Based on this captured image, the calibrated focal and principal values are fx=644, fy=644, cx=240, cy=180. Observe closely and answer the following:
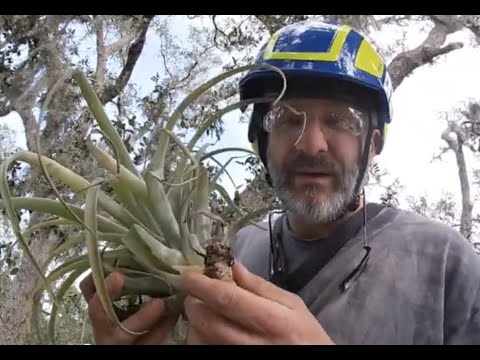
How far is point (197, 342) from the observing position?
1.14m

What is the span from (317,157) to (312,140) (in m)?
0.06

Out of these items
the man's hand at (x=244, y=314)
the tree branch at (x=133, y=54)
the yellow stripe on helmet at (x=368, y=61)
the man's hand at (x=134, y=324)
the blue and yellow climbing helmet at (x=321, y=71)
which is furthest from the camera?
the tree branch at (x=133, y=54)

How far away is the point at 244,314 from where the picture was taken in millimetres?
1076

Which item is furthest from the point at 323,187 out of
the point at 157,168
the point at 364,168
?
the point at 157,168

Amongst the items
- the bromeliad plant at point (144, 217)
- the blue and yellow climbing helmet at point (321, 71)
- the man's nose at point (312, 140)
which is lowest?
the bromeliad plant at point (144, 217)

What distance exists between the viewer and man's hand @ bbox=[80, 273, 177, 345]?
1.25m

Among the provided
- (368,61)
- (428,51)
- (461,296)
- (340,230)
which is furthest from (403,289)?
(428,51)

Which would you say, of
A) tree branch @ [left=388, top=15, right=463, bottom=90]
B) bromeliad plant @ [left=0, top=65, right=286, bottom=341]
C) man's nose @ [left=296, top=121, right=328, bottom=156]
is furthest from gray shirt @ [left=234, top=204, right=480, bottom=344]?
tree branch @ [left=388, top=15, right=463, bottom=90]

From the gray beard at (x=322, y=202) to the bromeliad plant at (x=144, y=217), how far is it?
579 millimetres

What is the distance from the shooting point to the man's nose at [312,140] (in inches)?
74.6

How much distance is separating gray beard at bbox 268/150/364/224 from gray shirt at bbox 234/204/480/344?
107 mm

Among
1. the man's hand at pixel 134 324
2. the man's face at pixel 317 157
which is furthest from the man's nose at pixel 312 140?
the man's hand at pixel 134 324

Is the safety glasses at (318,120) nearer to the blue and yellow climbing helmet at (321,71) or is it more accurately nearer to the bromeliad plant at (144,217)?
the blue and yellow climbing helmet at (321,71)

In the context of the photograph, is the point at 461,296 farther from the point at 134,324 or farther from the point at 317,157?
the point at 134,324
